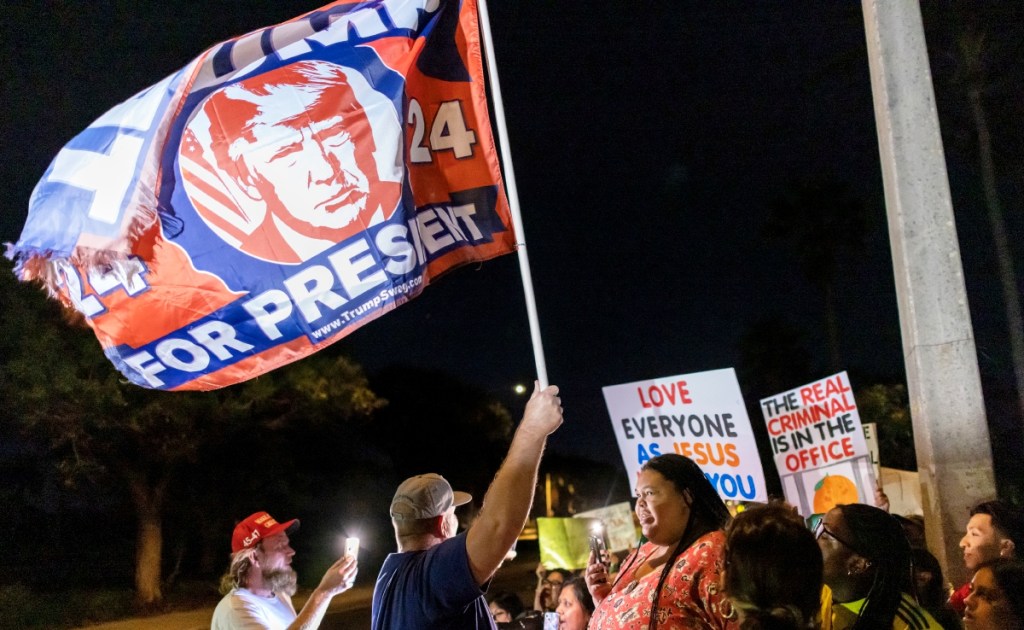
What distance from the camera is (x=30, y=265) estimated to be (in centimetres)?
403

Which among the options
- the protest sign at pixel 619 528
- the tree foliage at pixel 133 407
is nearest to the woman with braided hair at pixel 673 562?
the protest sign at pixel 619 528

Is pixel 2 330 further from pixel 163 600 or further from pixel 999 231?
pixel 999 231

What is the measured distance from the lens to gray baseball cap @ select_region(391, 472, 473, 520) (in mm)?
3580

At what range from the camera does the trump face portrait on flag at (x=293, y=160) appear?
4.30m

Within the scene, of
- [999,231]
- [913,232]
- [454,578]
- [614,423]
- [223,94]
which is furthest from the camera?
[999,231]

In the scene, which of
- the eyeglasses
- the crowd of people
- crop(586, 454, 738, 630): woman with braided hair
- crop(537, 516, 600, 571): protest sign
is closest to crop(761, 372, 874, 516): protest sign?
crop(537, 516, 600, 571): protest sign

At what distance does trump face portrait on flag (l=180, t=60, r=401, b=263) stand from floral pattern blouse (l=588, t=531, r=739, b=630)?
2.07m

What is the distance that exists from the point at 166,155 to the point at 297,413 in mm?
21225

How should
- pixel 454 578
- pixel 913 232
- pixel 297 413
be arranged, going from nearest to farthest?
pixel 454 578, pixel 913 232, pixel 297 413

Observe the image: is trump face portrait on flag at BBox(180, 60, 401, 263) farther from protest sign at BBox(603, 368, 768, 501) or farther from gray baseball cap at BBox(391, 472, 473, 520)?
protest sign at BBox(603, 368, 768, 501)

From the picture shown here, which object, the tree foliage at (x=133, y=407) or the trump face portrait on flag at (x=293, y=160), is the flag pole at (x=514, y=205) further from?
the tree foliage at (x=133, y=407)

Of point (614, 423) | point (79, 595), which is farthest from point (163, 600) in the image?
point (614, 423)

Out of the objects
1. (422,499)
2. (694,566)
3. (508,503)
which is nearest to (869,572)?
(694,566)

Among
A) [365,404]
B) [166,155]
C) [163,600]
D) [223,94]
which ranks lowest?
[163,600]
